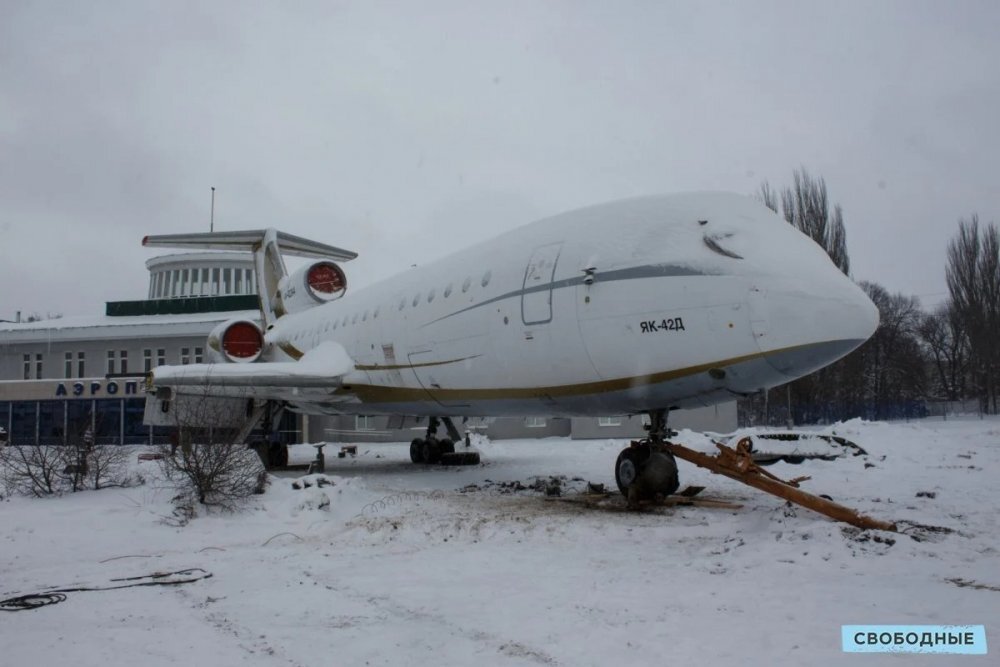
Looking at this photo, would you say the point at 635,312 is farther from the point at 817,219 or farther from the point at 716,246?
the point at 817,219

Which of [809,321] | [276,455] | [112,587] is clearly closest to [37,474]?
[276,455]

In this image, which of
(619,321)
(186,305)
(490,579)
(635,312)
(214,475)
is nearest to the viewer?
(490,579)

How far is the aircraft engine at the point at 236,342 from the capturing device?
772 inches

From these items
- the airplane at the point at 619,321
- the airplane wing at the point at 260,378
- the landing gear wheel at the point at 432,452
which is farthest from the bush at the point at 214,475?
the landing gear wheel at the point at 432,452

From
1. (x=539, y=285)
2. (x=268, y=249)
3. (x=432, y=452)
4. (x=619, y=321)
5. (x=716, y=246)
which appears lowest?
(x=432, y=452)

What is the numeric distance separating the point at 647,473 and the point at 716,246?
2745 mm

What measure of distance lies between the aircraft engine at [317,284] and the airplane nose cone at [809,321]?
14875 millimetres

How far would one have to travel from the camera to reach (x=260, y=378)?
14.4 m

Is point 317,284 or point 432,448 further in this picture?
point 317,284

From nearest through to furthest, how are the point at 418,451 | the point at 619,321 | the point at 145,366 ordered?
the point at 619,321, the point at 418,451, the point at 145,366

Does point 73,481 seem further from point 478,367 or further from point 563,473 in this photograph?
point 563,473

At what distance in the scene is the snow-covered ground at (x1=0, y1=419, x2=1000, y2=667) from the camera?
4277 millimetres

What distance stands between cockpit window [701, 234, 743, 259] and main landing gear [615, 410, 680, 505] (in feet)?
7.26

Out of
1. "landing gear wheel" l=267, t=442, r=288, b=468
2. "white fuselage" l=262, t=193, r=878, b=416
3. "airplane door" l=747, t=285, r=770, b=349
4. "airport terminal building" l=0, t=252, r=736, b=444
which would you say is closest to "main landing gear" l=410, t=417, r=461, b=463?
"landing gear wheel" l=267, t=442, r=288, b=468
